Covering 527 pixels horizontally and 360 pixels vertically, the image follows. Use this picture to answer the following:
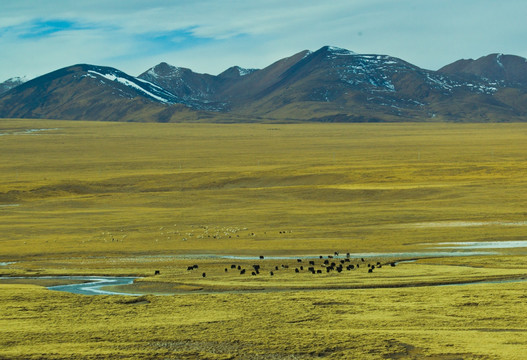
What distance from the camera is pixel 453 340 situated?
23.0 meters

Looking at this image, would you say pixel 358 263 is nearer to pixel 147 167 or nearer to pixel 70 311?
pixel 70 311

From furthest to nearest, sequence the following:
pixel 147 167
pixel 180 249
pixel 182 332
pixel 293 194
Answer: pixel 147 167
pixel 293 194
pixel 180 249
pixel 182 332

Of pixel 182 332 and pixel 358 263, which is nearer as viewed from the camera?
pixel 182 332

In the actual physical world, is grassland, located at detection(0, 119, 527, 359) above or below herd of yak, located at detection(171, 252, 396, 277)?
above

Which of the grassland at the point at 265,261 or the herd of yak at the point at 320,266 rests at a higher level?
the grassland at the point at 265,261

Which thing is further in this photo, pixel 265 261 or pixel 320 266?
pixel 265 261

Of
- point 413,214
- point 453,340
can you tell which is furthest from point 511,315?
point 413,214

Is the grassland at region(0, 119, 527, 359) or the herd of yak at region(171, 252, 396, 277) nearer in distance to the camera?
the grassland at region(0, 119, 527, 359)

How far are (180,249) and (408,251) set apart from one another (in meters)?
14.0

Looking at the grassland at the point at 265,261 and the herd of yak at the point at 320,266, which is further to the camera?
the herd of yak at the point at 320,266

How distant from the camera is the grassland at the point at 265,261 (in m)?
23.6

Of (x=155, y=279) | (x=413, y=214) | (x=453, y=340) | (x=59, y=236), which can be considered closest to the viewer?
(x=453, y=340)

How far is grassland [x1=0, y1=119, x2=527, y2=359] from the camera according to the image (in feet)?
77.3

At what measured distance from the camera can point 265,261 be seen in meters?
41.5
